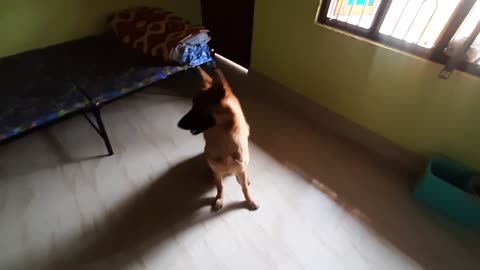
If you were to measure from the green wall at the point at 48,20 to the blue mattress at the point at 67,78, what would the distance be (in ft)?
0.25

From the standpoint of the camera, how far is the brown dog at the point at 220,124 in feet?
3.79

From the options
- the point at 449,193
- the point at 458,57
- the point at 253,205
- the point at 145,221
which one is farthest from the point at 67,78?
the point at 449,193

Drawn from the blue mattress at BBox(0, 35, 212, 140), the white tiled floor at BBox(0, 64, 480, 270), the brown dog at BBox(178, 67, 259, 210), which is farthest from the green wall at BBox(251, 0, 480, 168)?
the brown dog at BBox(178, 67, 259, 210)

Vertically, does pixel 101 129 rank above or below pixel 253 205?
above

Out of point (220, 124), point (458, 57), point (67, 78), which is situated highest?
point (458, 57)

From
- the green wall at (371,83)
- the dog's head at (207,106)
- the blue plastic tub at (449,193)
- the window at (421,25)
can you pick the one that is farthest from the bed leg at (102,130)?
the blue plastic tub at (449,193)

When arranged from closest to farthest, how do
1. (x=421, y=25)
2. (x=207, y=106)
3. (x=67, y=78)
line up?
1. (x=207, y=106)
2. (x=421, y=25)
3. (x=67, y=78)

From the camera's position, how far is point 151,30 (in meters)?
2.17

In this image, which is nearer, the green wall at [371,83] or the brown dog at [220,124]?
the brown dog at [220,124]

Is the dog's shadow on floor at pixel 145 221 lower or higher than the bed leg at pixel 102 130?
lower

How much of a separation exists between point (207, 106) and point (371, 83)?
1260mm

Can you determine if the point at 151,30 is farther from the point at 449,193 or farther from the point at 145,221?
the point at 449,193

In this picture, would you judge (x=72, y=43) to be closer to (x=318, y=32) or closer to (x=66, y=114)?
(x=66, y=114)

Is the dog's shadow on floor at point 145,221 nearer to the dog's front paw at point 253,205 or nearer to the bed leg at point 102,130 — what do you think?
the dog's front paw at point 253,205
